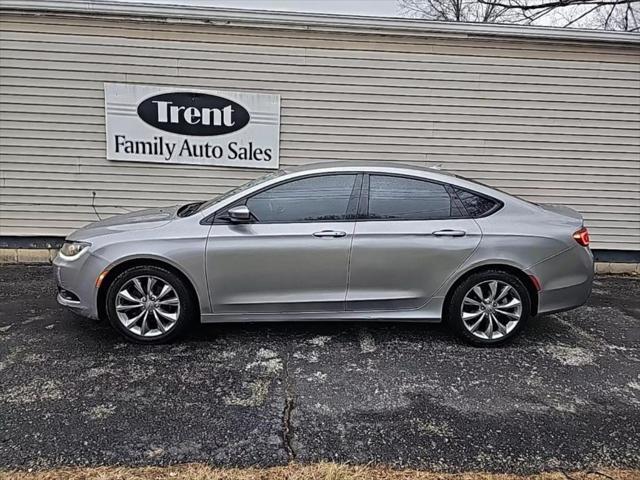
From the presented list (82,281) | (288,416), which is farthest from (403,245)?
(82,281)

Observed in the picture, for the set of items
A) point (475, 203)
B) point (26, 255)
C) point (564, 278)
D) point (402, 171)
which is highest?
point (402, 171)

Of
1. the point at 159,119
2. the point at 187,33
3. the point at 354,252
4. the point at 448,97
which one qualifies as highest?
the point at 187,33

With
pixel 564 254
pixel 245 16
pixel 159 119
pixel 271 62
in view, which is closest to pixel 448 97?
pixel 271 62

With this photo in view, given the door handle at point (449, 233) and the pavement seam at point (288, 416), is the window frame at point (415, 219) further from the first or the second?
the pavement seam at point (288, 416)

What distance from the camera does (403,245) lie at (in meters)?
3.92

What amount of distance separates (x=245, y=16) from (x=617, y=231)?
19.8ft

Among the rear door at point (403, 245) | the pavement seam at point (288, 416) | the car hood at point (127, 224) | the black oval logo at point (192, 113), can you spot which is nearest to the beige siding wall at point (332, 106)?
the black oval logo at point (192, 113)

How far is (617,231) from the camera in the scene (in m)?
7.05

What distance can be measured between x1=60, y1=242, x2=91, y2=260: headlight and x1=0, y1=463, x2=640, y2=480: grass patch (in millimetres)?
1842

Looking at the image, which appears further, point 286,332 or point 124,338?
point 286,332

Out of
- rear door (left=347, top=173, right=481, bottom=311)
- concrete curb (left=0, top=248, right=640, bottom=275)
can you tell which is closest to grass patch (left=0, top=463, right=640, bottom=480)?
rear door (left=347, top=173, right=481, bottom=311)

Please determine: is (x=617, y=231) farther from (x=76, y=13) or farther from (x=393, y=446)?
(x=76, y=13)

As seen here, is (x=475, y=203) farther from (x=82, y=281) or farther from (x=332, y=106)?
(x=82, y=281)

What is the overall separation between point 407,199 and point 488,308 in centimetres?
113
